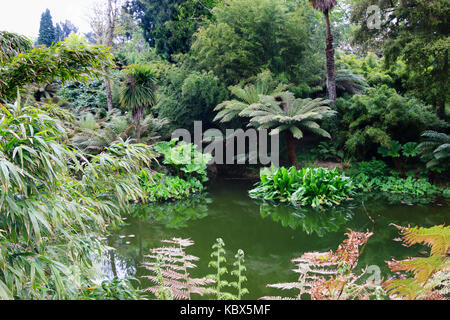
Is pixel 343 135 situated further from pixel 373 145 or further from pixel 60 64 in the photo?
pixel 60 64

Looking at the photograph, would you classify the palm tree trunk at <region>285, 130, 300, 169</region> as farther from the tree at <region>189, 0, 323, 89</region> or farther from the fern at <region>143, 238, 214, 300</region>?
the fern at <region>143, 238, 214, 300</region>

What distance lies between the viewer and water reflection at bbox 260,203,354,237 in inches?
180

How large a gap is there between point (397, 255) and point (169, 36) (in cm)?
932

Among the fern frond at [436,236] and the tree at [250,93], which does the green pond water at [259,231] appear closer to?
the fern frond at [436,236]

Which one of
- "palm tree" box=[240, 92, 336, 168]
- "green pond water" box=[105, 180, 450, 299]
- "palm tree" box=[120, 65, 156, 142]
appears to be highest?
"palm tree" box=[120, 65, 156, 142]

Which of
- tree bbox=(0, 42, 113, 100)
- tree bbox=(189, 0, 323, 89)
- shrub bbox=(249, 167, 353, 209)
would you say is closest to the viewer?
tree bbox=(0, 42, 113, 100)

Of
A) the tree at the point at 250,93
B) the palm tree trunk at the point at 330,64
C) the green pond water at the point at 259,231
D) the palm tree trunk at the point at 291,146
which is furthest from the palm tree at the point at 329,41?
the green pond water at the point at 259,231

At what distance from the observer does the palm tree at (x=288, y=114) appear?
7.09m

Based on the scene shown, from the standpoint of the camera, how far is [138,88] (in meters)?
6.70

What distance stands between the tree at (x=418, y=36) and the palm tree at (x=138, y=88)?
4.65 meters

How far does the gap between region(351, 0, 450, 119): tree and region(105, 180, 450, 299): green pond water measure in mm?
2572

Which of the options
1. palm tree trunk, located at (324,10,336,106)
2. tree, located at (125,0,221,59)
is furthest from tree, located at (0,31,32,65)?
tree, located at (125,0,221,59)

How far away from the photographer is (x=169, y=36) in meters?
10.6
